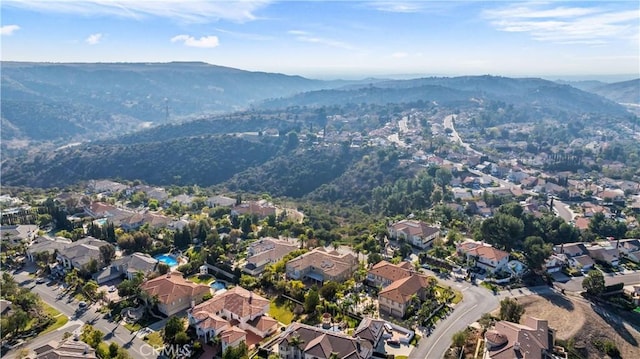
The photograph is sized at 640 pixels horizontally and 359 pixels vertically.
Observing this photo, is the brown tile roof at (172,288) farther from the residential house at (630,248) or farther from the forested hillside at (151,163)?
the forested hillside at (151,163)

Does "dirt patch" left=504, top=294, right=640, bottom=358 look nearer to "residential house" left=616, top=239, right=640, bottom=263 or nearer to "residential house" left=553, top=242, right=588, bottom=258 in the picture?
"residential house" left=553, top=242, right=588, bottom=258

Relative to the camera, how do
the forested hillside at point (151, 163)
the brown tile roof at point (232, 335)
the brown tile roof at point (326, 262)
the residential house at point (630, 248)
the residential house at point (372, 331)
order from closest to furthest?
the residential house at point (372, 331)
the brown tile roof at point (232, 335)
the brown tile roof at point (326, 262)
the residential house at point (630, 248)
the forested hillside at point (151, 163)

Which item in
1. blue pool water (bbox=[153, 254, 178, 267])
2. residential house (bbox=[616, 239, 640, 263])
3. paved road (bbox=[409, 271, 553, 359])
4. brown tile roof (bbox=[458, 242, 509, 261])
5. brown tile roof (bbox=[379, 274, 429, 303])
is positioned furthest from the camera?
residential house (bbox=[616, 239, 640, 263])

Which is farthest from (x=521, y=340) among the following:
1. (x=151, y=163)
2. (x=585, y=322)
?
(x=151, y=163)

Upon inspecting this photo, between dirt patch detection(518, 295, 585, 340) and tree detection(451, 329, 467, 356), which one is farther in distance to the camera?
dirt patch detection(518, 295, 585, 340)

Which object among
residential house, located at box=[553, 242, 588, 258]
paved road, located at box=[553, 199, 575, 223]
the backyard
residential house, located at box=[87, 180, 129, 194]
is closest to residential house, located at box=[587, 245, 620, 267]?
residential house, located at box=[553, 242, 588, 258]

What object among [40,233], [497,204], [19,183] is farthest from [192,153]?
[497,204]

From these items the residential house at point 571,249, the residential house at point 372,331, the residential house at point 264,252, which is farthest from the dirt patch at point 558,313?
the residential house at point 264,252
